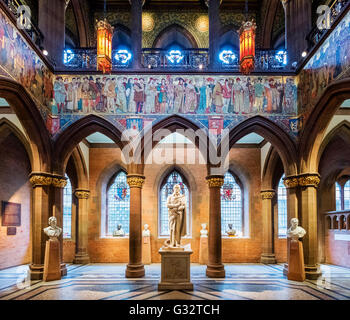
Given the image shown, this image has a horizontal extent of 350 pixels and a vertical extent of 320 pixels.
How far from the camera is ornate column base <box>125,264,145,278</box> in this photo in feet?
41.1

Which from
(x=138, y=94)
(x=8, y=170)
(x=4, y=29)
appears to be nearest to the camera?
(x=4, y=29)

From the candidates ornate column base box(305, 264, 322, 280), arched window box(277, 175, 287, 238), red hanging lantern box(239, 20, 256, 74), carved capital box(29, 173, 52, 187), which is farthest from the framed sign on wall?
arched window box(277, 175, 287, 238)

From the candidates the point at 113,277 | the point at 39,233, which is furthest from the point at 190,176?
the point at 39,233

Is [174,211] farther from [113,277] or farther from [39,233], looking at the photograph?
[39,233]

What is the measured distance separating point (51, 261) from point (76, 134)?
15.0ft

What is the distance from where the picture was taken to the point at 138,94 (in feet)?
43.8

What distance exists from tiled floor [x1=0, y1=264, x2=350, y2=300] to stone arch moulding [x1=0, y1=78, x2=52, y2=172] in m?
3.96

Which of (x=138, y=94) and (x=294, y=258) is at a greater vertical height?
(x=138, y=94)

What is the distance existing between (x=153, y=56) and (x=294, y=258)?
8.91 metres

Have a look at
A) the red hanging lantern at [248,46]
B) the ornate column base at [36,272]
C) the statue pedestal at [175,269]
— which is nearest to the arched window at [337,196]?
the red hanging lantern at [248,46]

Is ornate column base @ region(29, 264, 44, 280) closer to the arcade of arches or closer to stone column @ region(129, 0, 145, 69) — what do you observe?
the arcade of arches

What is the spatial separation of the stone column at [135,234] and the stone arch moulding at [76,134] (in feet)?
5.09

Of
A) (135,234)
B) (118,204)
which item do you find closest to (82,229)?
(118,204)

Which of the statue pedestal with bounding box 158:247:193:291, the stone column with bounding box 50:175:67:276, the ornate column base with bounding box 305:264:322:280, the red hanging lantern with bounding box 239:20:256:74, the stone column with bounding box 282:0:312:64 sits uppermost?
the stone column with bounding box 282:0:312:64
